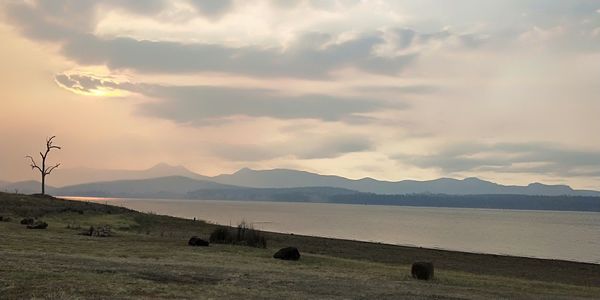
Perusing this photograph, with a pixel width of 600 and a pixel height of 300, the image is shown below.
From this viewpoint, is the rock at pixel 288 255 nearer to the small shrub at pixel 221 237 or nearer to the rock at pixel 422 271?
the rock at pixel 422 271

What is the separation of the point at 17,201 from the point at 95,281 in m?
42.2

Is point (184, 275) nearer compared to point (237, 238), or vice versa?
point (184, 275)

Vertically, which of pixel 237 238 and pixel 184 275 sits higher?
pixel 237 238

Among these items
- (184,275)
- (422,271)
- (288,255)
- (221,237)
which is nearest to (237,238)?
(221,237)

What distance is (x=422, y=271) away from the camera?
20188 millimetres

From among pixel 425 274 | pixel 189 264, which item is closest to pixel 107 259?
pixel 189 264

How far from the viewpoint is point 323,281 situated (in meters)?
17.5

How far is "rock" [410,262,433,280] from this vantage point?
2016cm

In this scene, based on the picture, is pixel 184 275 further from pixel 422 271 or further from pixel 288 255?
pixel 422 271

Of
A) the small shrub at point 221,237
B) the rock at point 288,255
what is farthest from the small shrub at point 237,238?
the rock at point 288,255

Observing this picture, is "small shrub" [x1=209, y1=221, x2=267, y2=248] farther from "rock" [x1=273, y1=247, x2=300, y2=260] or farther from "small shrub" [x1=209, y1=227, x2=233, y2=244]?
"rock" [x1=273, y1=247, x2=300, y2=260]

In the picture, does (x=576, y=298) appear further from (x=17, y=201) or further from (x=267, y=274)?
(x=17, y=201)

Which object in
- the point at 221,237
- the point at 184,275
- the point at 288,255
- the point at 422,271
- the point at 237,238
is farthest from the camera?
the point at 237,238

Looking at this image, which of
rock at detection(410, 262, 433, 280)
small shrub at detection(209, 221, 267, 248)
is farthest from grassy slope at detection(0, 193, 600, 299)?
small shrub at detection(209, 221, 267, 248)
